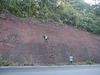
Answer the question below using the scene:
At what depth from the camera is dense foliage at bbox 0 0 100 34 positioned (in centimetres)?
3070

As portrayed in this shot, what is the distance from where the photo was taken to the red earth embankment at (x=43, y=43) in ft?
84.9

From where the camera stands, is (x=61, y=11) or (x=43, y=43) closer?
(x=43, y=43)

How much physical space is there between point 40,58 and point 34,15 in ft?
22.0

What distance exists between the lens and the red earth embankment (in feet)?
84.9

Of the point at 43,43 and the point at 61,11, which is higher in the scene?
the point at 61,11

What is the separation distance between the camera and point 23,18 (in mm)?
30281

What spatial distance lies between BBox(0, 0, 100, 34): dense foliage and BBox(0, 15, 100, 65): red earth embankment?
1.46 metres

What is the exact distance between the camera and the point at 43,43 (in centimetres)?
2819

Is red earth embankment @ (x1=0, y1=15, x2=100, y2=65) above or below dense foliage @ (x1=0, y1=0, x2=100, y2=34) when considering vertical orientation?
below

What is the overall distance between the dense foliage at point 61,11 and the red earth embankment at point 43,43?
146 cm

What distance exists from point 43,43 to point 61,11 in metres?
7.46

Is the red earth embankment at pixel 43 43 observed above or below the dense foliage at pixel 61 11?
below

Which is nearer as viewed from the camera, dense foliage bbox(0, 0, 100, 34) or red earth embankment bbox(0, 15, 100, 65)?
red earth embankment bbox(0, 15, 100, 65)

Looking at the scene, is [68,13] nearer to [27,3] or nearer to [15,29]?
[27,3]
